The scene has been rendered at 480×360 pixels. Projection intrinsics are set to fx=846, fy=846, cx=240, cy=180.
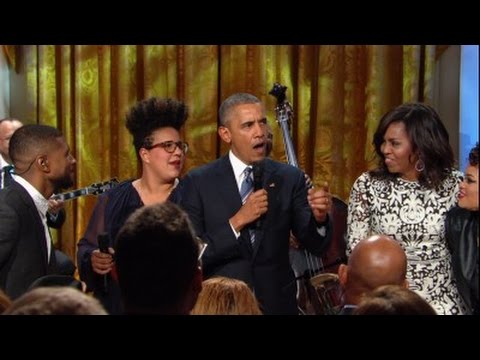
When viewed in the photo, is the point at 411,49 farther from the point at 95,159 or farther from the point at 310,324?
the point at 310,324

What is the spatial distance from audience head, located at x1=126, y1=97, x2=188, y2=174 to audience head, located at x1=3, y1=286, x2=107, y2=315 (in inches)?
73.9

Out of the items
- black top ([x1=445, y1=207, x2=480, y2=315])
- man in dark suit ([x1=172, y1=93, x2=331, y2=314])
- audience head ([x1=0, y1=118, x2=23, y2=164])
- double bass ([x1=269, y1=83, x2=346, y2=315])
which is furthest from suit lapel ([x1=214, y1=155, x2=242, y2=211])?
audience head ([x1=0, y1=118, x2=23, y2=164])

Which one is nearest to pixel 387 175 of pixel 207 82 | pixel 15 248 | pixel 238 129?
pixel 238 129

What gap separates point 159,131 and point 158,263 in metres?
1.72

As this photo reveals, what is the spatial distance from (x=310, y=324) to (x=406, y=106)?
1.75 meters

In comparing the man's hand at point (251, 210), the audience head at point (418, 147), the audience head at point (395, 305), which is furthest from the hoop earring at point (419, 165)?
the audience head at point (395, 305)

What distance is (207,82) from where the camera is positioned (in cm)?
448

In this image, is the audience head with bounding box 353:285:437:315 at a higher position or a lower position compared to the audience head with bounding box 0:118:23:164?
lower

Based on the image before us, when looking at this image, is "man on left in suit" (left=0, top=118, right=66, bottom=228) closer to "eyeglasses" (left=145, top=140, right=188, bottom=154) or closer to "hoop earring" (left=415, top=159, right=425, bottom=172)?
"eyeglasses" (left=145, top=140, right=188, bottom=154)

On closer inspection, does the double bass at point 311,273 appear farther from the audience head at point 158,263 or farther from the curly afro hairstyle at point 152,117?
the audience head at point 158,263

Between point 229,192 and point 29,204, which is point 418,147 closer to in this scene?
point 229,192

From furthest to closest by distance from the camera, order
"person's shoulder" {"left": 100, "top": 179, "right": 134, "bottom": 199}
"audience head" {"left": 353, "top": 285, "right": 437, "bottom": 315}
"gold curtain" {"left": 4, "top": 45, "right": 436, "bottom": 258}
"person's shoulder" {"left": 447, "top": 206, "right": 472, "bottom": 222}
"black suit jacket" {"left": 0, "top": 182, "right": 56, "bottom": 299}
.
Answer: "gold curtain" {"left": 4, "top": 45, "right": 436, "bottom": 258} < "person's shoulder" {"left": 100, "top": 179, "right": 134, "bottom": 199} < "black suit jacket" {"left": 0, "top": 182, "right": 56, "bottom": 299} < "person's shoulder" {"left": 447, "top": 206, "right": 472, "bottom": 222} < "audience head" {"left": 353, "top": 285, "right": 437, "bottom": 315}

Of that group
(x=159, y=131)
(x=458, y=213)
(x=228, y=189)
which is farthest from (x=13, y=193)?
(x=458, y=213)

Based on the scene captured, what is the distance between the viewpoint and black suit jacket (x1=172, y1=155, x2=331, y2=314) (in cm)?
276
